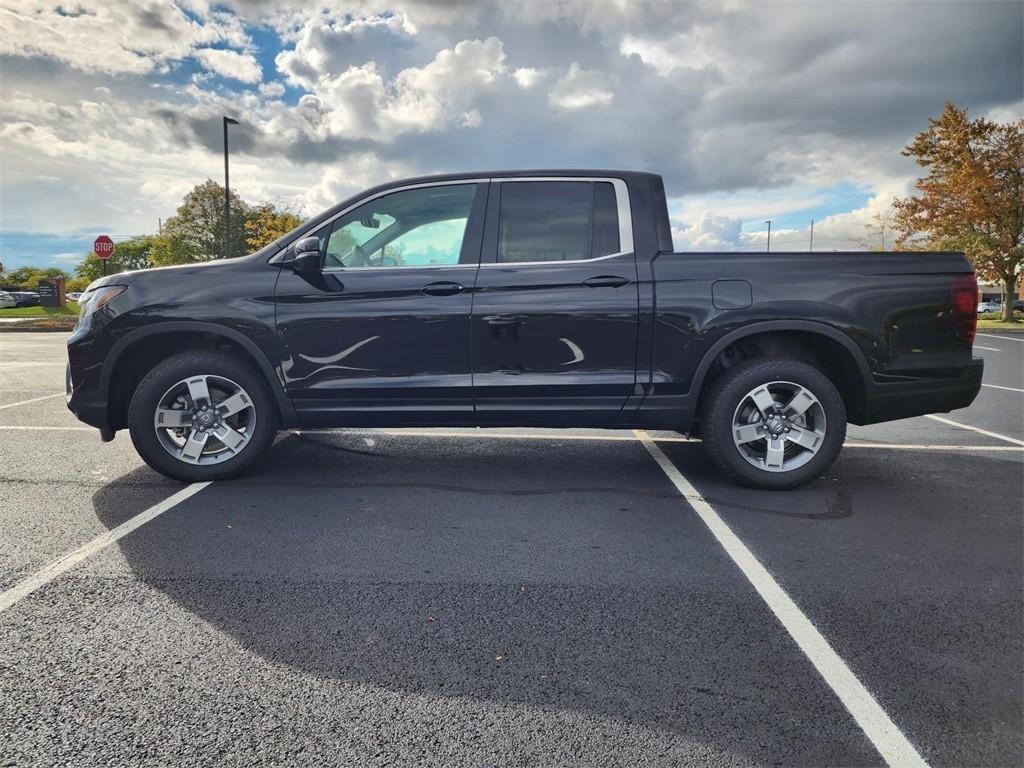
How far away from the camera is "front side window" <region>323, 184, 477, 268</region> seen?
14.4ft

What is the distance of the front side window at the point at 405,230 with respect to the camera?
14.4 feet

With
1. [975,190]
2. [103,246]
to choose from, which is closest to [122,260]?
[103,246]

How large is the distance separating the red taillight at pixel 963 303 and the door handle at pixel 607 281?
81.1 inches

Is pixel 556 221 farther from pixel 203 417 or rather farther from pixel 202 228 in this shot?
pixel 202 228

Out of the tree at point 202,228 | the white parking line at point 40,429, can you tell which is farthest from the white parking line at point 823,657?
the tree at point 202,228

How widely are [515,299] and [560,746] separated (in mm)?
2782

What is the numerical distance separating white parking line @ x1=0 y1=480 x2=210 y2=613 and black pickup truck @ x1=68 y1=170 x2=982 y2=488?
411 mm

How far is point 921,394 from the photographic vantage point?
14.1ft

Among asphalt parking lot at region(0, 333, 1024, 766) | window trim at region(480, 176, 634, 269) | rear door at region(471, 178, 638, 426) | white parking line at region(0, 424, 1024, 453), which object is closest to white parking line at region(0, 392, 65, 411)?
white parking line at region(0, 424, 1024, 453)

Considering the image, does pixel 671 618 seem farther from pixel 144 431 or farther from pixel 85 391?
pixel 85 391

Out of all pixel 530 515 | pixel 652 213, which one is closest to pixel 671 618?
pixel 530 515

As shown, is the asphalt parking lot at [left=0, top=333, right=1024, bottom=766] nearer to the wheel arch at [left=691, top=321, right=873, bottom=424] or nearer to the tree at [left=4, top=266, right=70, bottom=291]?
the wheel arch at [left=691, top=321, right=873, bottom=424]

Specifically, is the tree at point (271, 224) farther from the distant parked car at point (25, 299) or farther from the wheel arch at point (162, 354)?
the wheel arch at point (162, 354)

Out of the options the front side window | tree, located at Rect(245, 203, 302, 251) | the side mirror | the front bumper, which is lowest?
the front bumper
